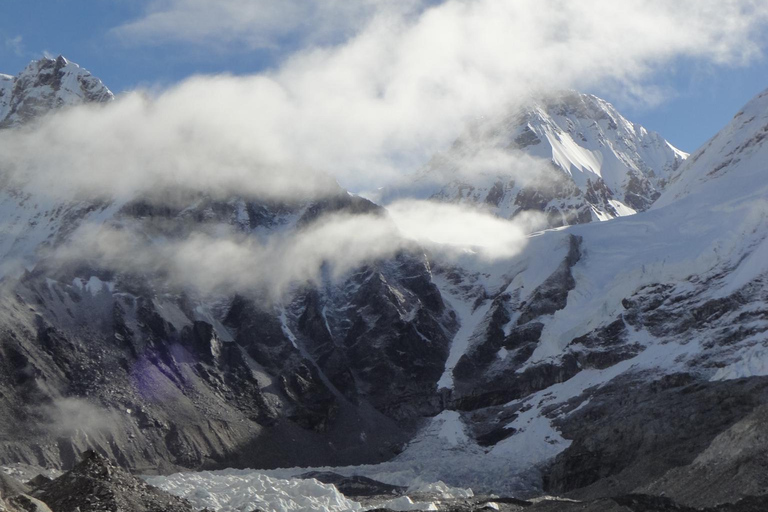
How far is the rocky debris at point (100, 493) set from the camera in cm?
9125

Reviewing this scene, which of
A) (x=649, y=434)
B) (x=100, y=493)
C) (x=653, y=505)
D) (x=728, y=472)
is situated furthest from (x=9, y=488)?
(x=649, y=434)

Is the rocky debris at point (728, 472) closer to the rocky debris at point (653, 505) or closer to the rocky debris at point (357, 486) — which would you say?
the rocky debris at point (653, 505)

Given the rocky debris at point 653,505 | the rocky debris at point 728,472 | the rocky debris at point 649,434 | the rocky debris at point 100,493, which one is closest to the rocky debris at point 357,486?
the rocky debris at point 649,434

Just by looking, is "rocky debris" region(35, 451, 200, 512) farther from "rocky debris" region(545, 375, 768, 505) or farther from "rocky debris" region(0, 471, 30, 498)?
"rocky debris" region(545, 375, 768, 505)

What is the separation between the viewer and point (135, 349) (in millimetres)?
190250

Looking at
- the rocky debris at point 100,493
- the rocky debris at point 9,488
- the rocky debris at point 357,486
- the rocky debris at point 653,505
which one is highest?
the rocky debris at point 9,488

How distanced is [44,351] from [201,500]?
7307cm

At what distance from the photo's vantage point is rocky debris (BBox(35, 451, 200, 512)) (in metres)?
91.2

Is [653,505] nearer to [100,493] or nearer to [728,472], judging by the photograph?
[728,472]

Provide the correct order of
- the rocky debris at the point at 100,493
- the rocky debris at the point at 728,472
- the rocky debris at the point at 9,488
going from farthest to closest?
1. the rocky debris at the point at 100,493
2. the rocky debris at the point at 728,472
3. the rocky debris at the point at 9,488

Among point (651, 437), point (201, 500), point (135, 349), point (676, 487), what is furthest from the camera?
point (135, 349)

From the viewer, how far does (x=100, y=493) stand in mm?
93000

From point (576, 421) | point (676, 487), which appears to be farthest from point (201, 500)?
point (576, 421)

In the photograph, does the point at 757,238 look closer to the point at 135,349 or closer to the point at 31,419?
the point at 135,349
